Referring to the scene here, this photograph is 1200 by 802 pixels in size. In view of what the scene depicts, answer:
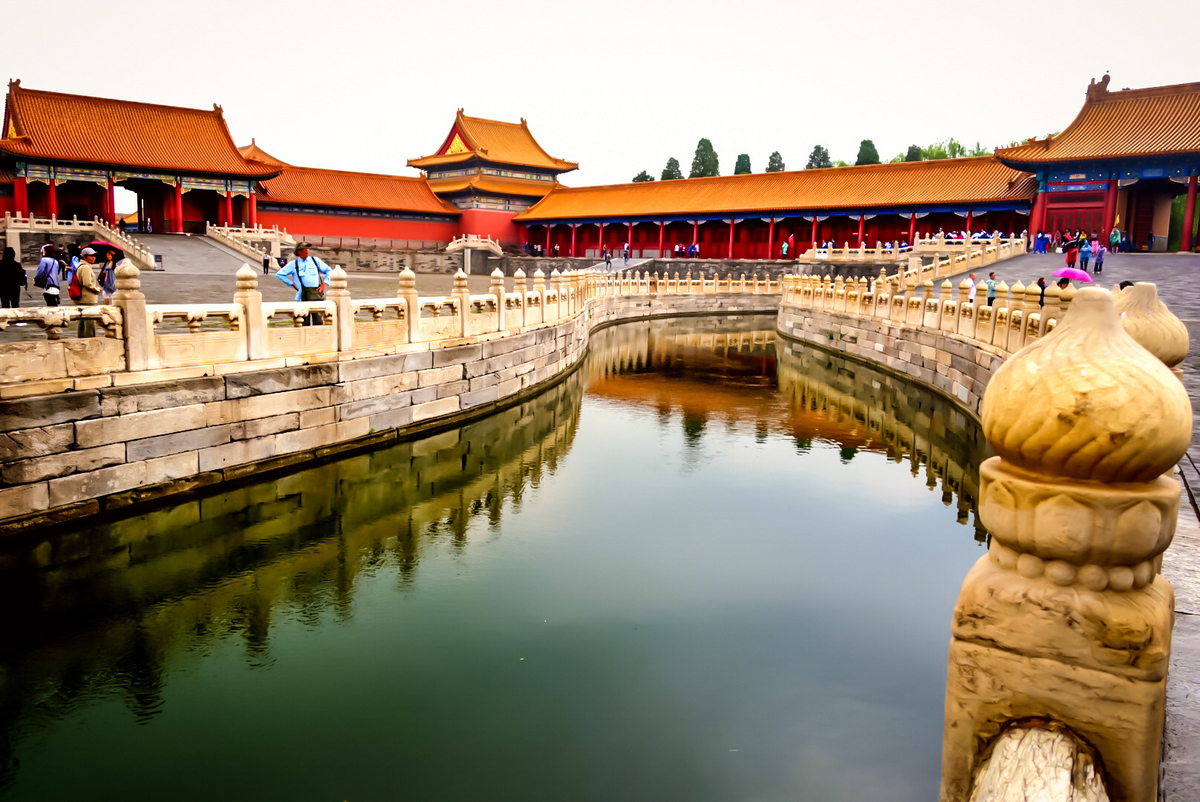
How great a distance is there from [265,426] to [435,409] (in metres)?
3.20

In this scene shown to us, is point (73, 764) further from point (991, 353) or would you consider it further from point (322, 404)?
point (991, 353)

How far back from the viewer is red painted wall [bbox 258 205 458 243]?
4066 centimetres

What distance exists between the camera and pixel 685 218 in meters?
41.7

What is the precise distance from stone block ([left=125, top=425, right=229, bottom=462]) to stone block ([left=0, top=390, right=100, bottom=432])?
20.4 inches

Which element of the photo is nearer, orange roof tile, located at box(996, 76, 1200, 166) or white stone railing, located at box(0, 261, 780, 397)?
white stone railing, located at box(0, 261, 780, 397)

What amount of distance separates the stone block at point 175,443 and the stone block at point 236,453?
0.09 metres

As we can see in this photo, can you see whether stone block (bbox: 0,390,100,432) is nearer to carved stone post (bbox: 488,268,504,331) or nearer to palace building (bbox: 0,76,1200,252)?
carved stone post (bbox: 488,268,504,331)

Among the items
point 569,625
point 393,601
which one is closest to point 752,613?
point 569,625

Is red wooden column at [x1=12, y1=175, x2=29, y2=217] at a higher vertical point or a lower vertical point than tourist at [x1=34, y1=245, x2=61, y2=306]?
higher

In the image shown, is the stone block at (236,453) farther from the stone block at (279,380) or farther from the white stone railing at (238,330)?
the white stone railing at (238,330)

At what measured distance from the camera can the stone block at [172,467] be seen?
8211 mm

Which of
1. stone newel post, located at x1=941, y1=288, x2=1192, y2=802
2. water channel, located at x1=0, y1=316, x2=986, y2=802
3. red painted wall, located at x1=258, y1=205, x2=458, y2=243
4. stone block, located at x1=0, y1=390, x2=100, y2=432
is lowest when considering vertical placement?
water channel, located at x1=0, y1=316, x2=986, y2=802

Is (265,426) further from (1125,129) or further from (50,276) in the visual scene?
(1125,129)

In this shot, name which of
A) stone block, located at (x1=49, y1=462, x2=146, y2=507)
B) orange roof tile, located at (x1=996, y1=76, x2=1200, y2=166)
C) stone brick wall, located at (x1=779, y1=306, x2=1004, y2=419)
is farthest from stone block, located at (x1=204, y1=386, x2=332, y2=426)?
orange roof tile, located at (x1=996, y1=76, x2=1200, y2=166)
